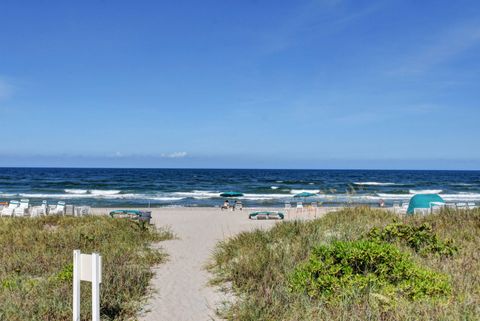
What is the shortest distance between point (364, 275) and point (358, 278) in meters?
0.29

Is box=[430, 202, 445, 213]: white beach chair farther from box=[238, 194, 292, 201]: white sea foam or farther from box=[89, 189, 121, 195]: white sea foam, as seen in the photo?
box=[89, 189, 121, 195]: white sea foam

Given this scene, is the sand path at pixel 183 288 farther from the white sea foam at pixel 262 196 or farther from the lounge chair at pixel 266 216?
the white sea foam at pixel 262 196

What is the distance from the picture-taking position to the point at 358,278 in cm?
565

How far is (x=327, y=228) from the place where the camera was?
1034 cm

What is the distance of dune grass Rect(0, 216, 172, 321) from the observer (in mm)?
5789

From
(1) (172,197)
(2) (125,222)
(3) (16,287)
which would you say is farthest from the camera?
(1) (172,197)

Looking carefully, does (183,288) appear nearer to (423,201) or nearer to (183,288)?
(183,288)

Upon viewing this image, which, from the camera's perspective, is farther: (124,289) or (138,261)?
(138,261)

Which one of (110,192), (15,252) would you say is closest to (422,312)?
(15,252)

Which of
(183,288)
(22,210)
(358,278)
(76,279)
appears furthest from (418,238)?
(22,210)

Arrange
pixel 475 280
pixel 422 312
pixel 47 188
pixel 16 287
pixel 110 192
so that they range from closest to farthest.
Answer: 1. pixel 422 312
2. pixel 475 280
3. pixel 16 287
4. pixel 110 192
5. pixel 47 188

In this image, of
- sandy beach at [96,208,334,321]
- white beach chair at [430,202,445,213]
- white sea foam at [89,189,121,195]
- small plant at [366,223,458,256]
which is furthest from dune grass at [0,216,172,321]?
white sea foam at [89,189,121,195]

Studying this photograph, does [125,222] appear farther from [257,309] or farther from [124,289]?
[257,309]

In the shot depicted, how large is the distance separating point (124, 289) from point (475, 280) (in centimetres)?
504
